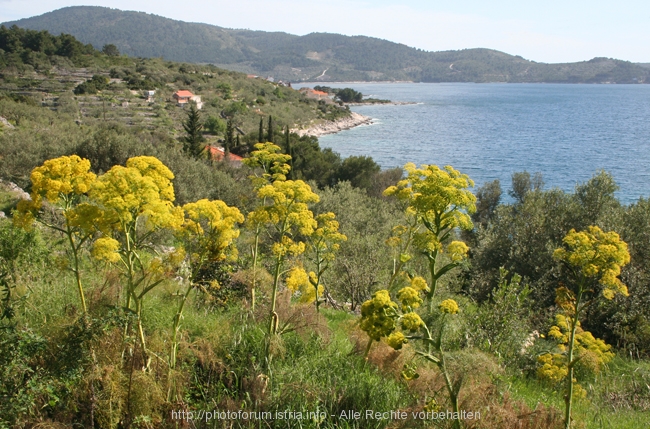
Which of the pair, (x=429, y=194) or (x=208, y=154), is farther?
(x=208, y=154)

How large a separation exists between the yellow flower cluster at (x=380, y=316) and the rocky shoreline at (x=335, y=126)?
78.3 m

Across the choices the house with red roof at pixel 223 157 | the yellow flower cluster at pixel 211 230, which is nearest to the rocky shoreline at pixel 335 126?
the house with red roof at pixel 223 157

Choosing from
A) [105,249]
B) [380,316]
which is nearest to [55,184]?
[105,249]

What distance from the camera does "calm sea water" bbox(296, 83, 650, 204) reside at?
54.6m

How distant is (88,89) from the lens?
67375mm

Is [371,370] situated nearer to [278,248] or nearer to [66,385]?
[278,248]

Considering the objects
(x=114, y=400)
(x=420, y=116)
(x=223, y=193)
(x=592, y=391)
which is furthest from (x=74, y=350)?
(x=420, y=116)

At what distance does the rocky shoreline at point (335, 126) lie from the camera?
86.2 metres

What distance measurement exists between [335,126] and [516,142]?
3543cm

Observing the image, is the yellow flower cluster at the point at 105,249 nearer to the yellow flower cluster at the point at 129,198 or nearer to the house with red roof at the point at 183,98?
the yellow flower cluster at the point at 129,198

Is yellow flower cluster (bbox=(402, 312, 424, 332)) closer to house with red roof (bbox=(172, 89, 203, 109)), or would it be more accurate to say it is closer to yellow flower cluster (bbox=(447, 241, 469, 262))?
yellow flower cluster (bbox=(447, 241, 469, 262))

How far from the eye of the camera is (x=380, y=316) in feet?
11.3

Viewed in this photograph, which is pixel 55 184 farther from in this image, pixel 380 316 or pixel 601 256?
pixel 601 256

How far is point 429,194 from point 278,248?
5.49 ft
